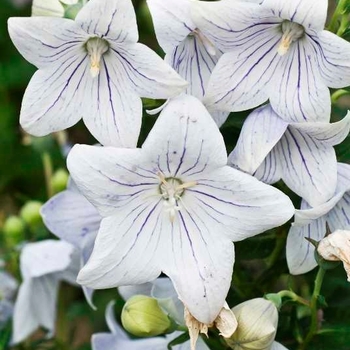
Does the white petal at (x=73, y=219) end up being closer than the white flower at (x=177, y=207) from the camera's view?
No

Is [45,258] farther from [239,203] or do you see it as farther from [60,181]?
[239,203]

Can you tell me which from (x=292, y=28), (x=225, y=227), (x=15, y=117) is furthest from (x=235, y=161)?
(x=15, y=117)

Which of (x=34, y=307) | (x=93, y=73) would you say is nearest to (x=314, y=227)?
(x=93, y=73)

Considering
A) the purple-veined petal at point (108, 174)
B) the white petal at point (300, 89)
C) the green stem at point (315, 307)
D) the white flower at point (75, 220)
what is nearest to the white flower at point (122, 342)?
the white flower at point (75, 220)

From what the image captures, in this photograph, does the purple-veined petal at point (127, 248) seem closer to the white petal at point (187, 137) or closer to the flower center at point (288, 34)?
the white petal at point (187, 137)

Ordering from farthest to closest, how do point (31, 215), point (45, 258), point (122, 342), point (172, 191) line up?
point (31, 215) → point (45, 258) → point (122, 342) → point (172, 191)
